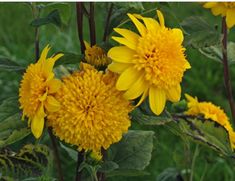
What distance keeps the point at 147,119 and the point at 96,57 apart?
144mm

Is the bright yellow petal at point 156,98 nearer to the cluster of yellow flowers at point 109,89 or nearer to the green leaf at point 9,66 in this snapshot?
the cluster of yellow flowers at point 109,89

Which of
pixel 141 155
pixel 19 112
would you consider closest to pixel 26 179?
pixel 19 112

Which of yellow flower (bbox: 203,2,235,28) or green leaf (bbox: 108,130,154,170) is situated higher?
yellow flower (bbox: 203,2,235,28)

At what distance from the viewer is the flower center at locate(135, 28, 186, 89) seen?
1046mm

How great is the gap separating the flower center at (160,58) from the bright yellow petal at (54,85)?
0.43 ft

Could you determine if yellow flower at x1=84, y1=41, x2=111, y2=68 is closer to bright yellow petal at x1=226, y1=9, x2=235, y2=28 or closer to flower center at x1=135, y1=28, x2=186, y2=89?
flower center at x1=135, y1=28, x2=186, y2=89

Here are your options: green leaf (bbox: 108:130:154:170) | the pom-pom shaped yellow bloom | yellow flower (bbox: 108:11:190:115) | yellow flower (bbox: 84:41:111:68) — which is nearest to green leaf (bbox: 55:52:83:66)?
yellow flower (bbox: 84:41:111:68)

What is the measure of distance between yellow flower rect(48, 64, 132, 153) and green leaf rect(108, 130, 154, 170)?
0.79 feet

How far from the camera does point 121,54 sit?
1.04m

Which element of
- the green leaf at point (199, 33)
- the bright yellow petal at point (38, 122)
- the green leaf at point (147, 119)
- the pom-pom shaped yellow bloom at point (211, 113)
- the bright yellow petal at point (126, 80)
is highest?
the green leaf at point (199, 33)

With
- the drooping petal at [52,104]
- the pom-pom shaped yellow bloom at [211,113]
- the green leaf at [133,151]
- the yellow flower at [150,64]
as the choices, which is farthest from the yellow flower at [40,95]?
the pom-pom shaped yellow bloom at [211,113]

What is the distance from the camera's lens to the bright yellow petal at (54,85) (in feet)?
3.44

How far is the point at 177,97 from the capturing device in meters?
1.09

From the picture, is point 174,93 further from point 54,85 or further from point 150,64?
point 54,85
